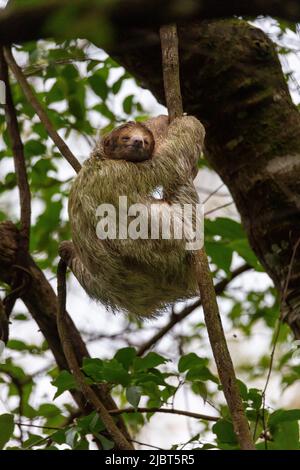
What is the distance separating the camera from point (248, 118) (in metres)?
6.33

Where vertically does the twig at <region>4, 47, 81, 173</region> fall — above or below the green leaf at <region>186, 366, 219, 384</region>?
above

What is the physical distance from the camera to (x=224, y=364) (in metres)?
4.12

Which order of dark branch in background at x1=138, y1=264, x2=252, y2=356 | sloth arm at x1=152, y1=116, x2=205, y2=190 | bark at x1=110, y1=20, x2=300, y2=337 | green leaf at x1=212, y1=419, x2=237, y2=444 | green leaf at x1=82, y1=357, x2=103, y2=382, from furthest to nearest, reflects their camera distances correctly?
dark branch in background at x1=138, y1=264, x2=252, y2=356 → bark at x1=110, y1=20, x2=300, y2=337 → sloth arm at x1=152, y1=116, x2=205, y2=190 → green leaf at x1=82, y1=357, x2=103, y2=382 → green leaf at x1=212, y1=419, x2=237, y2=444

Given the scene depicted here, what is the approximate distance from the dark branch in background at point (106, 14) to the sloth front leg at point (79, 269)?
15.3 feet

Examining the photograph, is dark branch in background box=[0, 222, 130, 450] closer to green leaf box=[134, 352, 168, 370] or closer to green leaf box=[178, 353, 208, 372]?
green leaf box=[134, 352, 168, 370]

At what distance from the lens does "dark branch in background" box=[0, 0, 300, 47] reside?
165 cm

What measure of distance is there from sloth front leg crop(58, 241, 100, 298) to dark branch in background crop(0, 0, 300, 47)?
466 centimetres

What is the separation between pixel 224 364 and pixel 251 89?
3.16 metres

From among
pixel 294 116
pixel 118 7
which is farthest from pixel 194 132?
pixel 118 7

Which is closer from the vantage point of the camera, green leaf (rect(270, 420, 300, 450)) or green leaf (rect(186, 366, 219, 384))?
green leaf (rect(270, 420, 300, 450))

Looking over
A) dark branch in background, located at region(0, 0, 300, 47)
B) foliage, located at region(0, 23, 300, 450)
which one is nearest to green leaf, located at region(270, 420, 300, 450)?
foliage, located at region(0, 23, 300, 450)

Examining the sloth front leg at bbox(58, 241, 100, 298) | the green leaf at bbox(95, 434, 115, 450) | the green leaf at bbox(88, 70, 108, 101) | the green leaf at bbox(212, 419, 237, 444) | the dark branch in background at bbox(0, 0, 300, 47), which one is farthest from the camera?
the green leaf at bbox(88, 70, 108, 101)

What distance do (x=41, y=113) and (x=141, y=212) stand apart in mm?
1720
